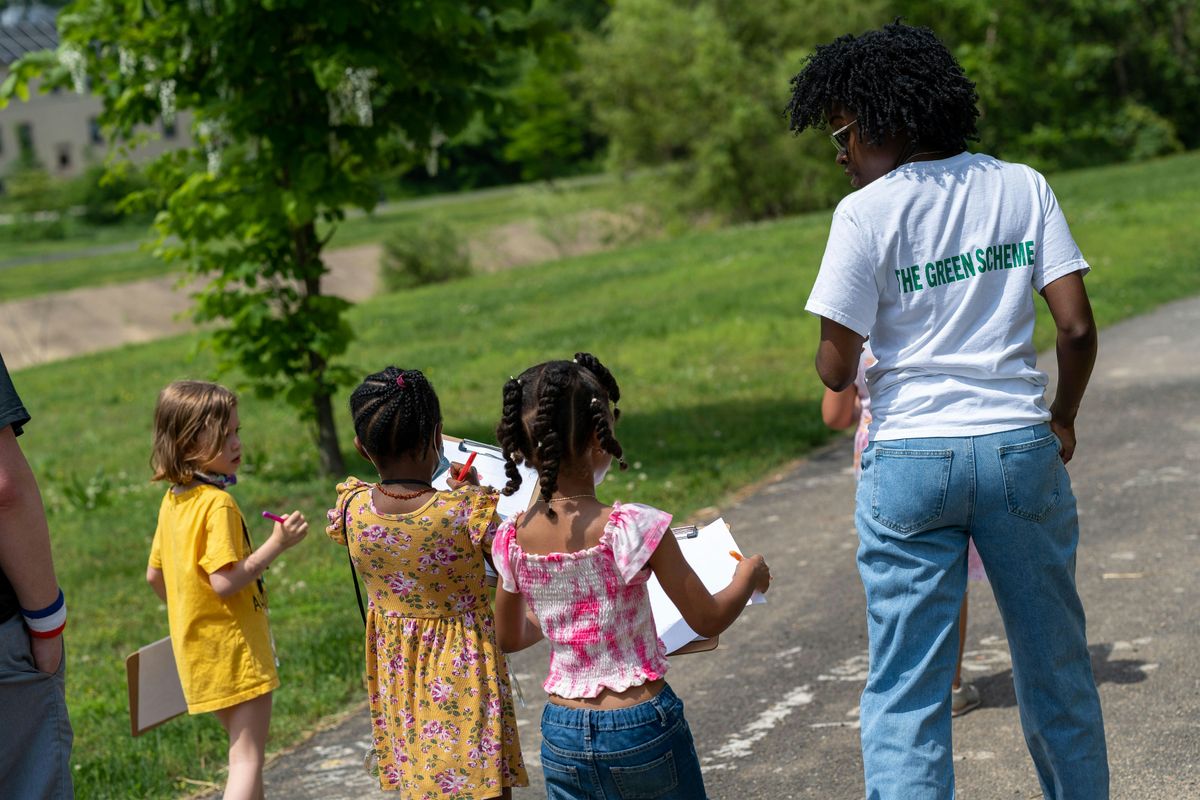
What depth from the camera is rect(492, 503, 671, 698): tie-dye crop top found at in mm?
2783

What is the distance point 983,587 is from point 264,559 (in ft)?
10.5

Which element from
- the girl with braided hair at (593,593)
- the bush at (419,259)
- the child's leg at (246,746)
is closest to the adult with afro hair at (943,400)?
the girl with braided hair at (593,593)

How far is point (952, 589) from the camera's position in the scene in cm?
298

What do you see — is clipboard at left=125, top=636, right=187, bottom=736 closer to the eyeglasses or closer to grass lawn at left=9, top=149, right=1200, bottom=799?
grass lawn at left=9, top=149, right=1200, bottom=799

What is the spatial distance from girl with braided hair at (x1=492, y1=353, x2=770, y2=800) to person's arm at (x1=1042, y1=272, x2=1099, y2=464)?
2.80 feet

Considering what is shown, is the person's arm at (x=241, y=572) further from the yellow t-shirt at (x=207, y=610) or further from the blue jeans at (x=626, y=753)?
the blue jeans at (x=626, y=753)

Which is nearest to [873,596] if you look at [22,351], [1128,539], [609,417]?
[609,417]

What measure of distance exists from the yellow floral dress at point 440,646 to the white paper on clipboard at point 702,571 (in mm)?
417

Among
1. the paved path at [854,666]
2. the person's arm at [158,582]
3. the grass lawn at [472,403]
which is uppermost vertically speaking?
the person's arm at [158,582]

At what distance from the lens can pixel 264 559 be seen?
362 cm

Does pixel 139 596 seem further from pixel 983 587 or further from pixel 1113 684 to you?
pixel 1113 684

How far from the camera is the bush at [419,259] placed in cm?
2639

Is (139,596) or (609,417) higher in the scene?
(609,417)

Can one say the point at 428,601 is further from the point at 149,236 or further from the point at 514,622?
the point at 149,236
